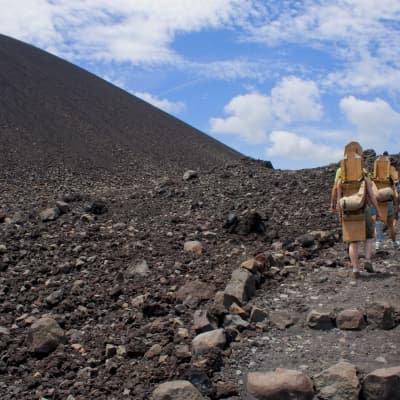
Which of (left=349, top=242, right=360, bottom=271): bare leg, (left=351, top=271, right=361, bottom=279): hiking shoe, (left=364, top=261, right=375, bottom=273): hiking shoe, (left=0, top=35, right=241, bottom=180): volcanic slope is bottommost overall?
(left=351, top=271, right=361, bottom=279): hiking shoe

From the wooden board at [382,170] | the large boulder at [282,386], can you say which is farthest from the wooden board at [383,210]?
the large boulder at [282,386]

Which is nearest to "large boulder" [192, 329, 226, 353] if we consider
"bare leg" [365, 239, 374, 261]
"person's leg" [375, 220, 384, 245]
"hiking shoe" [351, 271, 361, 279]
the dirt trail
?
the dirt trail

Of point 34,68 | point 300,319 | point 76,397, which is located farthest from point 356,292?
point 34,68

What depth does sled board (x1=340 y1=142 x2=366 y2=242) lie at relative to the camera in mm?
5594

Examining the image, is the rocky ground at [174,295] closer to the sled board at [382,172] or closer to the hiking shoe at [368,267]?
the hiking shoe at [368,267]

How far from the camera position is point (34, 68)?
3612cm

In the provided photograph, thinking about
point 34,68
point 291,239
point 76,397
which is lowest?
point 76,397

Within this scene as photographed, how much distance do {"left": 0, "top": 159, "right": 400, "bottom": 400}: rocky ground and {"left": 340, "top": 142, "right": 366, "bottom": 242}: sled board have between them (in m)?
0.42

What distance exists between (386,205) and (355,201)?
71.2 inches

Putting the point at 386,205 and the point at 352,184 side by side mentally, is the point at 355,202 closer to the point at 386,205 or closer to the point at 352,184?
the point at 352,184

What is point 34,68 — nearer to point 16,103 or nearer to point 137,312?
point 16,103

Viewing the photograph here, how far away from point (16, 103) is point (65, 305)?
25184 millimetres

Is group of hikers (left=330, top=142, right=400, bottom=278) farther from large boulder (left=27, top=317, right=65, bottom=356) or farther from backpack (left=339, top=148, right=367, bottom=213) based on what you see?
large boulder (left=27, top=317, right=65, bottom=356)

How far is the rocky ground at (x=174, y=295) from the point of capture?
13.6ft
